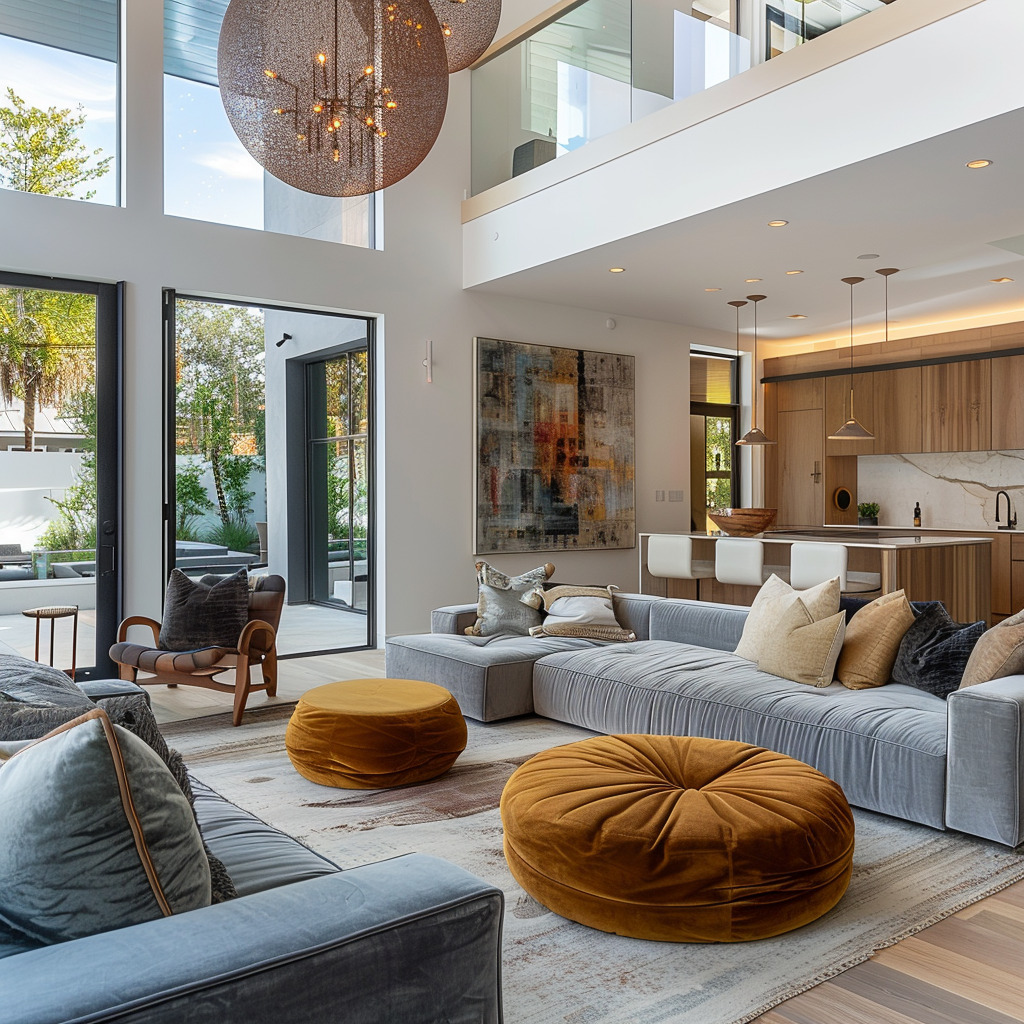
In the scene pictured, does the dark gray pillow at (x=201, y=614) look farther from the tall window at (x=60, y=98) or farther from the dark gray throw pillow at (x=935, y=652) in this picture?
the dark gray throw pillow at (x=935, y=652)

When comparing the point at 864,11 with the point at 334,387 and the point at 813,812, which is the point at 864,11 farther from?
the point at 334,387

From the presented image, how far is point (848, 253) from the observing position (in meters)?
6.43

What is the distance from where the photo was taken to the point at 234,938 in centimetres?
125

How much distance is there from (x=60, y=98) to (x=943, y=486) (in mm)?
7918

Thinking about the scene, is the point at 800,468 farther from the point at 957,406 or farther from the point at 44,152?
the point at 44,152

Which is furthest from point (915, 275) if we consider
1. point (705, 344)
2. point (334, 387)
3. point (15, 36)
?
point (15, 36)

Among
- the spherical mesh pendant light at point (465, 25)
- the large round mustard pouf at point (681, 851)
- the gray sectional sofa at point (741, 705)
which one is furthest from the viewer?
the spherical mesh pendant light at point (465, 25)

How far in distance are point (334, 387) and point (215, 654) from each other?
9.99 feet

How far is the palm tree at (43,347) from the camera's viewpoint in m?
5.55

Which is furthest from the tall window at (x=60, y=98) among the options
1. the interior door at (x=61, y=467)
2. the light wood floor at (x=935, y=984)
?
the light wood floor at (x=935, y=984)

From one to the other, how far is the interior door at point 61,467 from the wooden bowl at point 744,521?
4.13 m

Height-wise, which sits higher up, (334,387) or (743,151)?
(743,151)

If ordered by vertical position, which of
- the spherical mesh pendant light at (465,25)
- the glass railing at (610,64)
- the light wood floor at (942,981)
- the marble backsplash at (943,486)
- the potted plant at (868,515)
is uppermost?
the glass railing at (610,64)

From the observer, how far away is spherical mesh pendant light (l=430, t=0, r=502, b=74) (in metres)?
3.16
